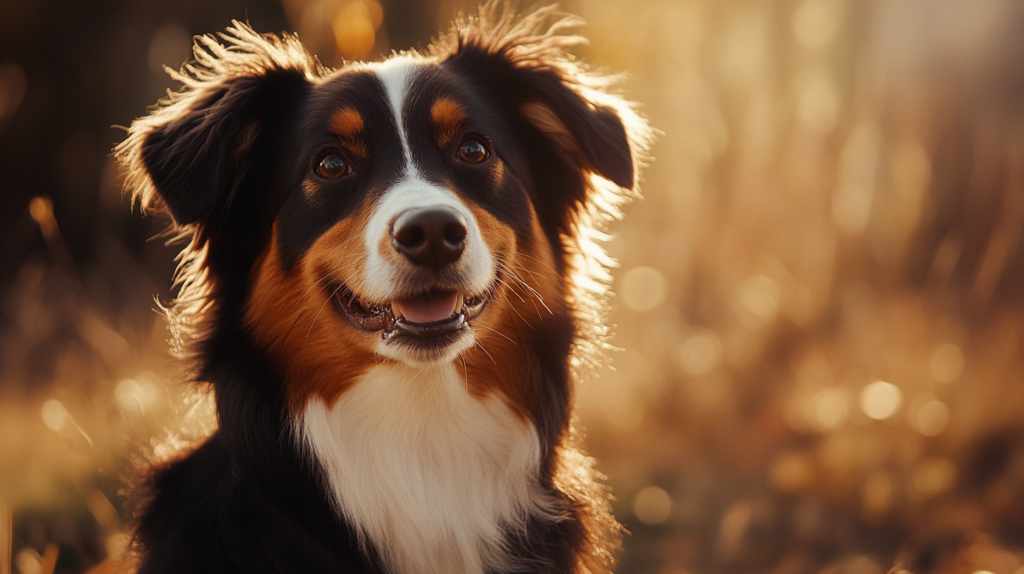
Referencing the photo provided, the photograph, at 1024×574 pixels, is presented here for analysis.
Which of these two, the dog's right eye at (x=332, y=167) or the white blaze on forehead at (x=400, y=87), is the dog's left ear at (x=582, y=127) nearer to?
the white blaze on forehead at (x=400, y=87)

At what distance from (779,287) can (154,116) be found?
374cm

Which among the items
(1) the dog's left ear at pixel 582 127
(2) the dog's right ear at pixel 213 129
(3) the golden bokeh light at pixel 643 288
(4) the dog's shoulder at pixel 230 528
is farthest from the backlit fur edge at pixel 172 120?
(3) the golden bokeh light at pixel 643 288

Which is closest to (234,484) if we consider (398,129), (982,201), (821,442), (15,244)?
(398,129)

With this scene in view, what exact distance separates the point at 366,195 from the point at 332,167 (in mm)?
180

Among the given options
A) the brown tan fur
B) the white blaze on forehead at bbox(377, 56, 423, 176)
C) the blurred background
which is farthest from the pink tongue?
the blurred background

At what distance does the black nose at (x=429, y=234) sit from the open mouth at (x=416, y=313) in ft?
0.57

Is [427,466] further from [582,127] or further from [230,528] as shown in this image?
[582,127]

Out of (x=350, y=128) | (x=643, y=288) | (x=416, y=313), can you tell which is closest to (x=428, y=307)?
(x=416, y=313)

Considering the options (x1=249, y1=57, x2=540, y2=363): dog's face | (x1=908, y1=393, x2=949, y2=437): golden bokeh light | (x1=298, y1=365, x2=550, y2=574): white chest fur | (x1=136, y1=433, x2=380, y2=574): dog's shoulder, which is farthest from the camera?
(x1=908, y1=393, x2=949, y2=437): golden bokeh light

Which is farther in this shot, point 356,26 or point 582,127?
point 356,26

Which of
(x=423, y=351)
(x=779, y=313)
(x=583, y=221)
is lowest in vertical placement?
(x=779, y=313)

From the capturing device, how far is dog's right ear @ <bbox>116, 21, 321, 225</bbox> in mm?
2211

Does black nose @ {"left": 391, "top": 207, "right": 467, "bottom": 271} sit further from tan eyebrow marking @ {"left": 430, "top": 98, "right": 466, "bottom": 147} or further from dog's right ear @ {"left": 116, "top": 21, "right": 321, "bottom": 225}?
dog's right ear @ {"left": 116, "top": 21, "right": 321, "bottom": 225}

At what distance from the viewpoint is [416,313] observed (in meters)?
2.18
